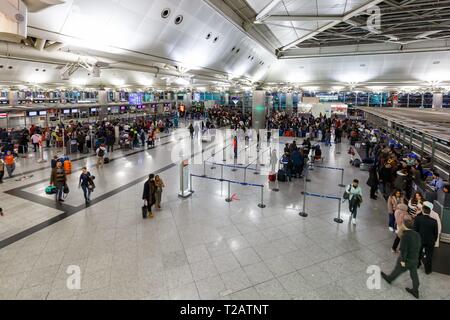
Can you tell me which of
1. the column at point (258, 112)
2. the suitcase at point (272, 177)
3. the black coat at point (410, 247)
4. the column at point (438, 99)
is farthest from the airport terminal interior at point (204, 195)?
the column at point (438, 99)

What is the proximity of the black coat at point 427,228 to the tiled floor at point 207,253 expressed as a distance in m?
0.77

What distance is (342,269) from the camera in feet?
17.6

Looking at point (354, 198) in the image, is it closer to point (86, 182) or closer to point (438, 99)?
point (86, 182)

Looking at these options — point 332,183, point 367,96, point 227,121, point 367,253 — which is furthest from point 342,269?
point 367,96

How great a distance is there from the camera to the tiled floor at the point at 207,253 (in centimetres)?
477

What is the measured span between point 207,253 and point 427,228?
4.32 m

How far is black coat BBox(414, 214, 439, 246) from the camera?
195 inches

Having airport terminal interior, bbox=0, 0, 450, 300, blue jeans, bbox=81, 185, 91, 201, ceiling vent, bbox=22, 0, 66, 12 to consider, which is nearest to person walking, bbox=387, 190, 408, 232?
airport terminal interior, bbox=0, 0, 450, 300

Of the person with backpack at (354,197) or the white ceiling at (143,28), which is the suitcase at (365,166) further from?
the white ceiling at (143,28)

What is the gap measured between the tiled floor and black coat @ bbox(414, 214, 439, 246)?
0.77 metres

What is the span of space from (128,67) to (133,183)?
23.7ft

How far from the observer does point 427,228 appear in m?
4.98

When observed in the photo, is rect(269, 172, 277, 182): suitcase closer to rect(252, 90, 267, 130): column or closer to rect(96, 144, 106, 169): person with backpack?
rect(96, 144, 106, 169): person with backpack
